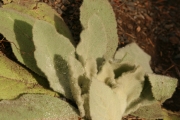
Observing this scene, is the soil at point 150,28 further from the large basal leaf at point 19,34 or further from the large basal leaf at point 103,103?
the large basal leaf at point 103,103

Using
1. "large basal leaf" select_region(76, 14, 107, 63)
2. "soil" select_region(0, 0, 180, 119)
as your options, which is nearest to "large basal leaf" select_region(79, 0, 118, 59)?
"large basal leaf" select_region(76, 14, 107, 63)

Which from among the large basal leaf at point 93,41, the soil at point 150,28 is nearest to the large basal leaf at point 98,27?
the large basal leaf at point 93,41

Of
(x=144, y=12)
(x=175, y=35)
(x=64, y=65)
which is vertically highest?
(x=64, y=65)

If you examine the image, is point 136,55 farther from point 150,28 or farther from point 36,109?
point 36,109

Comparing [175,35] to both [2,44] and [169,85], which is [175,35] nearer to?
[169,85]

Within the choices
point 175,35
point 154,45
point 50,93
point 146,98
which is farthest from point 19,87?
point 175,35
